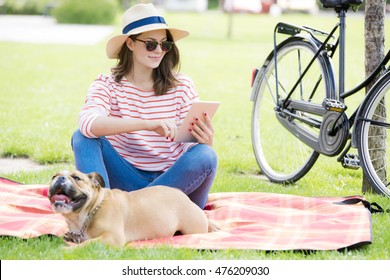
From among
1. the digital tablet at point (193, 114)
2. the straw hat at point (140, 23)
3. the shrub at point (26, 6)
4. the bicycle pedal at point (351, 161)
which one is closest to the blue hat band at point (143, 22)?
the straw hat at point (140, 23)

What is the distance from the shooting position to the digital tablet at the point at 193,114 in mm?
4363

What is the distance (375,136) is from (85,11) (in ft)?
76.2

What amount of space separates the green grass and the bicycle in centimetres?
22

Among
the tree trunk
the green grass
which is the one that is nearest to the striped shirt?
the green grass

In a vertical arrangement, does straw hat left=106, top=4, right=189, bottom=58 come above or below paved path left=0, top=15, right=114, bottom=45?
above

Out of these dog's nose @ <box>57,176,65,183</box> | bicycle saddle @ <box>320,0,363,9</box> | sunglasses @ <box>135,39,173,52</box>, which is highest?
bicycle saddle @ <box>320,0,363,9</box>

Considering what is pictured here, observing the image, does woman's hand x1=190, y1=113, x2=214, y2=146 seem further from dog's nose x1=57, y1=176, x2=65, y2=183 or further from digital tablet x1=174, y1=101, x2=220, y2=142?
dog's nose x1=57, y1=176, x2=65, y2=183

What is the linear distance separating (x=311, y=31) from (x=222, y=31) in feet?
66.5

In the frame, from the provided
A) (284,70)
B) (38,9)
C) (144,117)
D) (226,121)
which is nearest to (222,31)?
(38,9)

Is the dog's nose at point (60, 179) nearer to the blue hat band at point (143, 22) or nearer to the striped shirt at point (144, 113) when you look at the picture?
the striped shirt at point (144, 113)

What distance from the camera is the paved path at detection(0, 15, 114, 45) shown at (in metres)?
19.4

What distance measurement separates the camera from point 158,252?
12.5 ft
